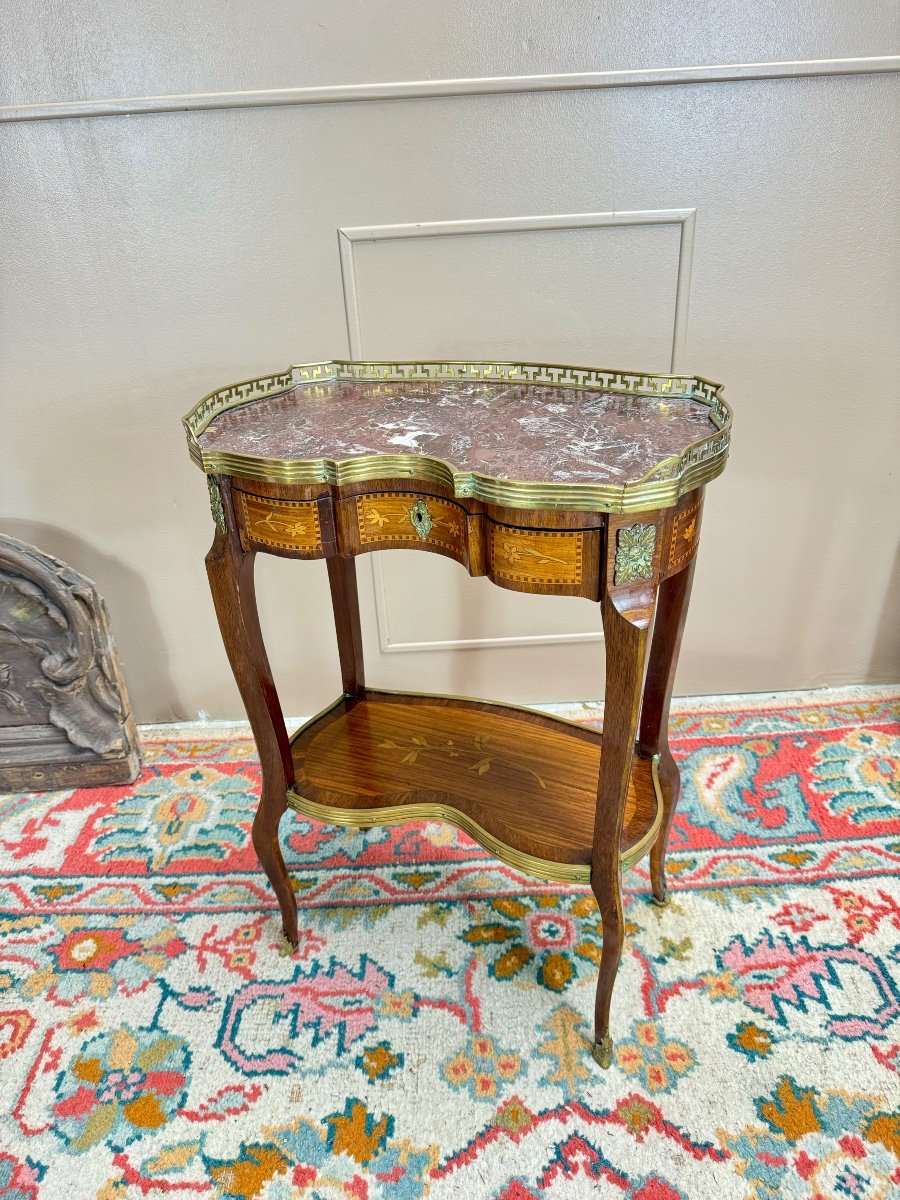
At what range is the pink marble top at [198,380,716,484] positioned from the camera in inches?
46.2

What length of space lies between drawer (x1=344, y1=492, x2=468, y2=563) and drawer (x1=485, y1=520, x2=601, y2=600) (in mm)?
78

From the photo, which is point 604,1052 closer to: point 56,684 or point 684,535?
point 684,535

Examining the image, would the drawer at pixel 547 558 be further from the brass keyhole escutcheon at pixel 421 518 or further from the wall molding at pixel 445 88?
the wall molding at pixel 445 88

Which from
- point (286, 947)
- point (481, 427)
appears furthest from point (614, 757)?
point (286, 947)

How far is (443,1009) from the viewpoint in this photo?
60.4 inches

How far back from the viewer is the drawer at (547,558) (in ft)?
3.67

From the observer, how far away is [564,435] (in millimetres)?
1285

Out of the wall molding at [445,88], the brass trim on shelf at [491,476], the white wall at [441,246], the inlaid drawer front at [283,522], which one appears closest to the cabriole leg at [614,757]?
the brass trim on shelf at [491,476]

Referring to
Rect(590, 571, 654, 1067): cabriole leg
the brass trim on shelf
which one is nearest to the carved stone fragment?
the brass trim on shelf

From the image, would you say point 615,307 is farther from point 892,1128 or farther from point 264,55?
point 892,1128

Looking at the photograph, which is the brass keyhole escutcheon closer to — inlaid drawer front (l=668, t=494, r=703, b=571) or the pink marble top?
the pink marble top

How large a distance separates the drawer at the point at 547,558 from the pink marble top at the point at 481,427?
8cm

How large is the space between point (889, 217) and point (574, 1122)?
205 centimetres

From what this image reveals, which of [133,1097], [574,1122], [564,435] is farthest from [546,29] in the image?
[133,1097]
